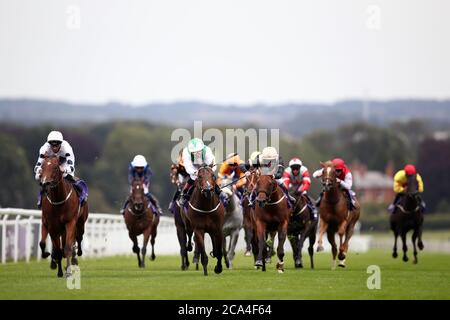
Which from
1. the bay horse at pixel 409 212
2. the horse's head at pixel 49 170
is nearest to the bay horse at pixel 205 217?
the horse's head at pixel 49 170

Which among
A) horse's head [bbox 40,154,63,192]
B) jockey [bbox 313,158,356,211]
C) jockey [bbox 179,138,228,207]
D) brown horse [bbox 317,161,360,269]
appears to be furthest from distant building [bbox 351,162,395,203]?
horse's head [bbox 40,154,63,192]

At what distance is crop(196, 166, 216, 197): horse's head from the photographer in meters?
21.1

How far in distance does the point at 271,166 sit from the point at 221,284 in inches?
150

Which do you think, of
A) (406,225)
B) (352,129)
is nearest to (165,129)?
(352,129)

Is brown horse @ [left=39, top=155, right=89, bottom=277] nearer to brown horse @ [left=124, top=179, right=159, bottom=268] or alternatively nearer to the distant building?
brown horse @ [left=124, top=179, right=159, bottom=268]

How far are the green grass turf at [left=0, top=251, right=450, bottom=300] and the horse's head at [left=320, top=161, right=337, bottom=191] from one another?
213 cm

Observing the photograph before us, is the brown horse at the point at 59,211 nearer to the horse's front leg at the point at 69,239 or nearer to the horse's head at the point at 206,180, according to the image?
the horse's front leg at the point at 69,239

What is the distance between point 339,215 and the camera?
86.9 ft

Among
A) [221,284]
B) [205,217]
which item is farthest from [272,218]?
[221,284]

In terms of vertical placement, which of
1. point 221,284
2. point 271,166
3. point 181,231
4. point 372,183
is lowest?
point 221,284

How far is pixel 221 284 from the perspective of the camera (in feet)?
63.7

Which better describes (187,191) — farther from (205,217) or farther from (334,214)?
(334,214)
